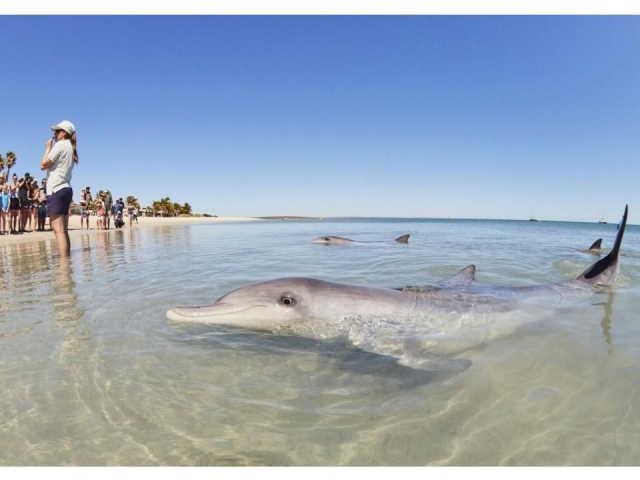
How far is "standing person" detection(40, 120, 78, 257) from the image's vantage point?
7913 mm

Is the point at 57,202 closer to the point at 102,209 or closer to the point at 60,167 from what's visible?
the point at 60,167

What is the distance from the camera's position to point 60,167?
8.06 meters

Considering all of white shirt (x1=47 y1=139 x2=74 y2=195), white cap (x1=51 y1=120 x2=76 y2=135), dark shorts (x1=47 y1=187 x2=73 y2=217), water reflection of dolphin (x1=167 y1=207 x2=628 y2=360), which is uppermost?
white cap (x1=51 y1=120 x2=76 y2=135)

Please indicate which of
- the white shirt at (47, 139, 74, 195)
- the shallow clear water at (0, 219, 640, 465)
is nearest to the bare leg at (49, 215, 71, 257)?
the white shirt at (47, 139, 74, 195)

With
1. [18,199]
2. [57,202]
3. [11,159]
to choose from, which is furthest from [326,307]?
[11,159]

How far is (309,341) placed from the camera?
3.52 m

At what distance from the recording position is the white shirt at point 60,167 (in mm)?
7934

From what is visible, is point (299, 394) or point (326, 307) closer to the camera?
point (299, 394)

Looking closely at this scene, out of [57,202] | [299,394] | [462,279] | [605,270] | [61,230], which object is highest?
[57,202]

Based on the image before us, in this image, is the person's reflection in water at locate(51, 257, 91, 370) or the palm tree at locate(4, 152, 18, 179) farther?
the palm tree at locate(4, 152, 18, 179)

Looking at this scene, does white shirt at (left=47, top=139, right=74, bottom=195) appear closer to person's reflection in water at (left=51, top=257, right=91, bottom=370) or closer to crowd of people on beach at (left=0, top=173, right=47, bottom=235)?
person's reflection in water at (left=51, top=257, right=91, bottom=370)

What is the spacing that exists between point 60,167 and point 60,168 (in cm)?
2

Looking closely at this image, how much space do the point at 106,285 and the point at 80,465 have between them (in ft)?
15.1

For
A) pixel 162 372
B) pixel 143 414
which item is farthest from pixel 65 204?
pixel 143 414
